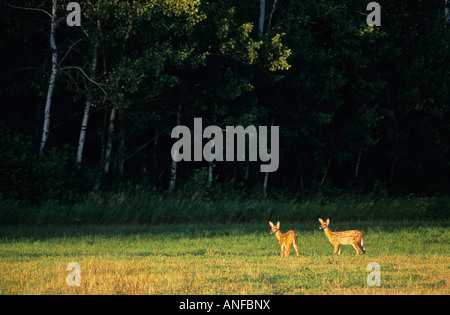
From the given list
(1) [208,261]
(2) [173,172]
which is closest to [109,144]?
(2) [173,172]

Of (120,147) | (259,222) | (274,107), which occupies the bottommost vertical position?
(259,222)

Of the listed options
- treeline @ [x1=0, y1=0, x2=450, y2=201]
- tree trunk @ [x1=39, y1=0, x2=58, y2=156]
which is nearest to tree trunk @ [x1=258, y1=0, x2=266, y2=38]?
treeline @ [x1=0, y1=0, x2=450, y2=201]

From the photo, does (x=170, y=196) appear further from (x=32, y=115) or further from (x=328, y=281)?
(x=328, y=281)

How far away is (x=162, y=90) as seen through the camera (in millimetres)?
26859

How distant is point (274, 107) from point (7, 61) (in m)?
11.4

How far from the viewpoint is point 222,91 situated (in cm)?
2642

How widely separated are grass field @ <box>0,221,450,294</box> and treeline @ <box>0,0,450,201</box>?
5781 millimetres

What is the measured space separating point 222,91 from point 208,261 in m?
13.7

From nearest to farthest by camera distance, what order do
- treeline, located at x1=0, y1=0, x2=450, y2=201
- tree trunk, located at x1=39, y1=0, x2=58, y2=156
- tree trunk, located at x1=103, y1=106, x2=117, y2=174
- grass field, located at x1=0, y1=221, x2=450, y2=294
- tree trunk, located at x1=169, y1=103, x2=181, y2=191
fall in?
1. grass field, located at x1=0, y1=221, x2=450, y2=294
2. tree trunk, located at x1=39, y1=0, x2=58, y2=156
3. treeline, located at x1=0, y1=0, x2=450, y2=201
4. tree trunk, located at x1=103, y1=106, x2=117, y2=174
5. tree trunk, located at x1=169, y1=103, x2=181, y2=191

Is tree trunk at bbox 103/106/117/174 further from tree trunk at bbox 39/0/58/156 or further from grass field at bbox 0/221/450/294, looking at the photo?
grass field at bbox 0/221/450/294

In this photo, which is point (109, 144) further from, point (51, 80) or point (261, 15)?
point (261, 15)

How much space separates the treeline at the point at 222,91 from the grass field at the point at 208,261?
5.78m

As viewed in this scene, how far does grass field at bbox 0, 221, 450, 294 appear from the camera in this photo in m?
10.5

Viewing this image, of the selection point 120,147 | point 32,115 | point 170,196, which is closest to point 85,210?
point 170,196
